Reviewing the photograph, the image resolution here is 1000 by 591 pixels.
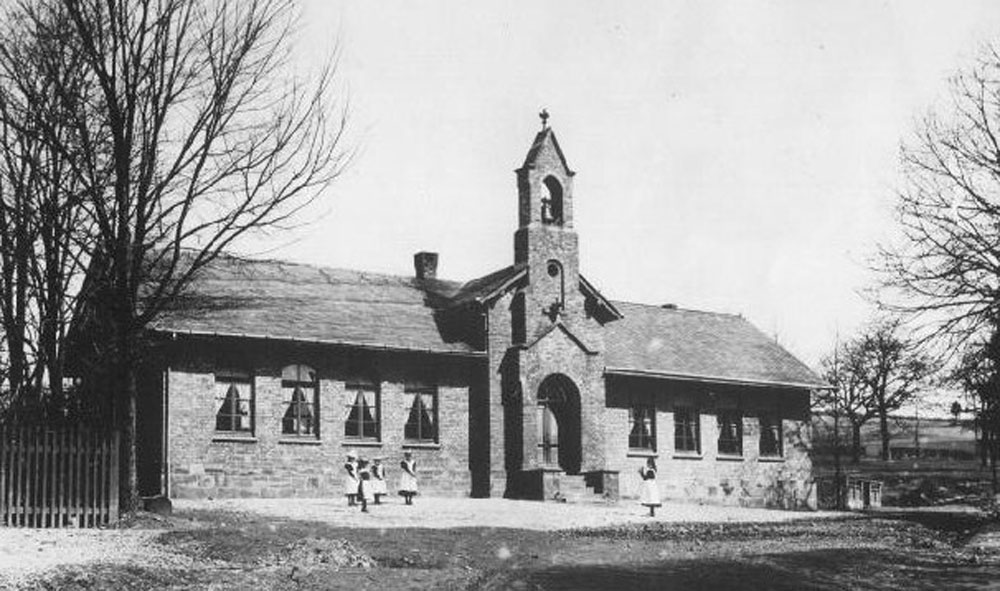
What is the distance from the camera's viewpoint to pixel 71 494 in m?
17.5

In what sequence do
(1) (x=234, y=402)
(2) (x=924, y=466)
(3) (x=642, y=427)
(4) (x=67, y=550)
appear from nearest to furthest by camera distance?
1. (4) (x=67, y=550)
2. (1) (x=234, y=402)
3. (3) (x=642, y=427)
4. (2) (x=924, y=466)

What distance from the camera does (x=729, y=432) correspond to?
3484 centimetres

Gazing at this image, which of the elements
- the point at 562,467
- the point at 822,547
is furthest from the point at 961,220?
the point at 562,467

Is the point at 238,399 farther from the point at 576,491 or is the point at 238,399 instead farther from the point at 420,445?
the point at 576,491

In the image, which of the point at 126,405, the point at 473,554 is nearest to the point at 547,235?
the point at 126,405

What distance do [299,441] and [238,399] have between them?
Answer: 1.89 meters

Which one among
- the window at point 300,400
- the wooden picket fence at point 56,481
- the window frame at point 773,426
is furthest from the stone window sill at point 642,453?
the wooden picket fence at point 56,481

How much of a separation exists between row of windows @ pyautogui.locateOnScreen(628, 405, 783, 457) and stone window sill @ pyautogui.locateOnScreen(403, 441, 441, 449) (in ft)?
21.9

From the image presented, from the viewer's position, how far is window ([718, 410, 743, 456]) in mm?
34656

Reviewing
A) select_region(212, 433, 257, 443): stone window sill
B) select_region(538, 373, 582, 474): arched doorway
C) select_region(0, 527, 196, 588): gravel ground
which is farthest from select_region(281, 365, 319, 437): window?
select_region(0, 527, 196, 588): gravel ground

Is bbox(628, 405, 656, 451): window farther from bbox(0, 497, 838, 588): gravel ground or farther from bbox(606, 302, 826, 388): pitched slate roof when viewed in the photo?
bbox(0, 497, 838, 588): gravel ground

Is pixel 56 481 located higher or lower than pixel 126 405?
lower

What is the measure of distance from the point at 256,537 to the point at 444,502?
1110cm

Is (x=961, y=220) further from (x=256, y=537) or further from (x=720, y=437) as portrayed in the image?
(x=256, y=537)
